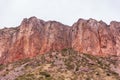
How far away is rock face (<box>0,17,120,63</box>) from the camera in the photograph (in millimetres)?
→ 152250

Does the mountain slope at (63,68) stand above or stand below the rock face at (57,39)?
below

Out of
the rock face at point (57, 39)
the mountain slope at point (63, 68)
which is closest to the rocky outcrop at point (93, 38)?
the rock face at point (57, 39)

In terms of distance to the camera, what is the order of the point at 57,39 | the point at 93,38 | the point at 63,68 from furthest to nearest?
the point at 57,39, the point at 93,38, the point at 63,68

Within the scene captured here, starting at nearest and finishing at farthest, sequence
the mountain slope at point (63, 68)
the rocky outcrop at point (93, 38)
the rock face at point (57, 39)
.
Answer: the mountain slope at point (63, 68)
the rocky outcrop at point (93, 38)
the rock face at point (57, 39)

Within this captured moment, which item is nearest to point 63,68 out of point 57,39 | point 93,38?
point 93,38

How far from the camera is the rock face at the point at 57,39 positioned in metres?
152

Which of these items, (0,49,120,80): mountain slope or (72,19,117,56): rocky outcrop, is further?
(72,19,117,56): rocky outcrop

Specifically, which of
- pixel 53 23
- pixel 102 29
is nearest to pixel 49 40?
pixel 53 23

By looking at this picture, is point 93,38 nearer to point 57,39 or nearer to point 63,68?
point 57,39

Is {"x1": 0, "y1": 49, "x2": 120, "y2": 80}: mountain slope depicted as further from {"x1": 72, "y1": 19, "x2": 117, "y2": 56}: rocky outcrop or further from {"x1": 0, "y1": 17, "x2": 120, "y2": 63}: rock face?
{"x1": 0, "y1": 17, "x2": 120, "y2": 63}: rock face

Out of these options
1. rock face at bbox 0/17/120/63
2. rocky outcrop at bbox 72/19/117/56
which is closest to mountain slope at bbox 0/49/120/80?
Answer: rocky outcrop at bbox 72/19/117/56

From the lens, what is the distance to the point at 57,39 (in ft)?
518

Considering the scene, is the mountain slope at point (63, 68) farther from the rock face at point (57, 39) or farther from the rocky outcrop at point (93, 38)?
the rock face at point (57, 39)

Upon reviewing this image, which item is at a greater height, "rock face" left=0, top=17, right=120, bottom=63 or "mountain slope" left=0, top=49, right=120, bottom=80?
"rock face" left=0, top=17, right=120, bottom=63
